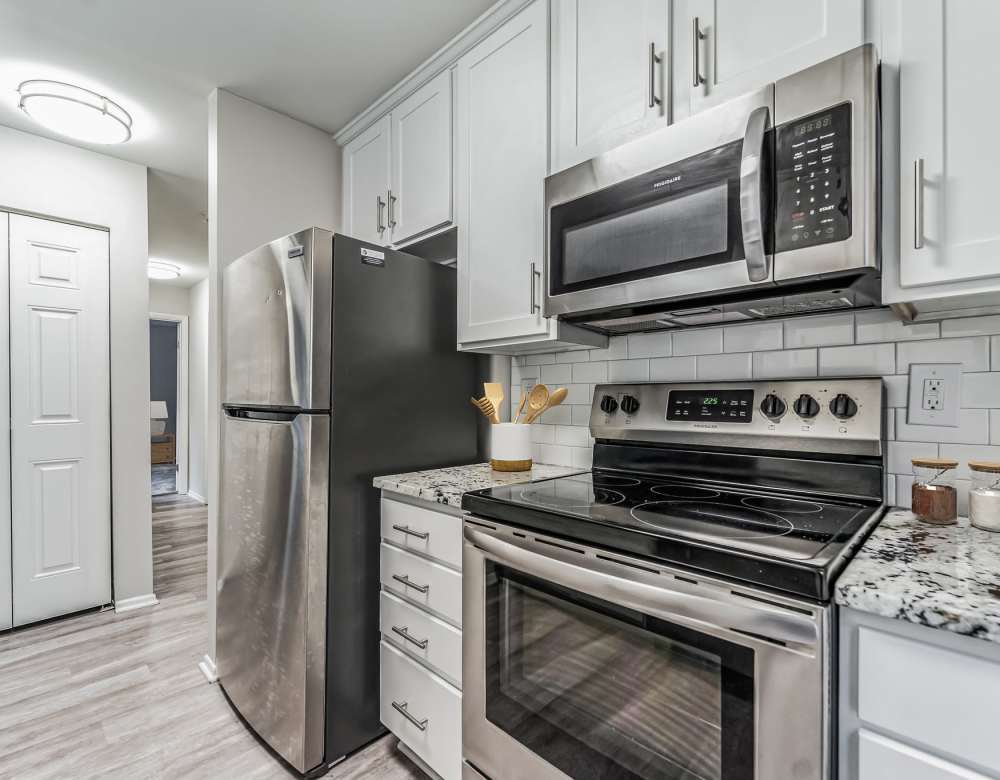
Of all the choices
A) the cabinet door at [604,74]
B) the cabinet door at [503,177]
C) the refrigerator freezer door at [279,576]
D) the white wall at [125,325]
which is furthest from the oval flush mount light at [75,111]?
the cabinet door at [604,74]

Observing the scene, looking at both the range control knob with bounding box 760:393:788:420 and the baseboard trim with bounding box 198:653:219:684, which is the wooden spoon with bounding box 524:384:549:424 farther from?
the baseboard trim with bounding box 198:653:219:684

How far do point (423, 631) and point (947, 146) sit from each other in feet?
5.46

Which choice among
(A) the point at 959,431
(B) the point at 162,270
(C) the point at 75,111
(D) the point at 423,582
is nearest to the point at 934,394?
(A) the point at 959,431

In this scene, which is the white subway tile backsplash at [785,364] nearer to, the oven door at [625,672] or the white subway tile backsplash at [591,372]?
the white subway tile backsplash at [591,372]

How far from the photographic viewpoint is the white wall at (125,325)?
279cm

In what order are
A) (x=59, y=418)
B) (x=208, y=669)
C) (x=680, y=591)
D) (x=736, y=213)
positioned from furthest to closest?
1. (x=59, y=418)
2. (x=208, y=669)
3. (x=736, y=213)
4. (x=680, y=591)

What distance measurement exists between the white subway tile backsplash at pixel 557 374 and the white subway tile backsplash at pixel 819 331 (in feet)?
2.47

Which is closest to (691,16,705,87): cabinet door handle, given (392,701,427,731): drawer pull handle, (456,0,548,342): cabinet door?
(456,0,548,342): cabinet door

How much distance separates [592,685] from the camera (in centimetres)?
106

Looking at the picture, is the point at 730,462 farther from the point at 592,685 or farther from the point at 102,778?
the point at 102,778

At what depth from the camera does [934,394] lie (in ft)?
3.82

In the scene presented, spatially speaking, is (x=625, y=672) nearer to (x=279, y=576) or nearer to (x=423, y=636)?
(x=423, y=636)

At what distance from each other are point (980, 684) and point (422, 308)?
166cm

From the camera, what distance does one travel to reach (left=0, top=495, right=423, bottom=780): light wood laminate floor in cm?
166
